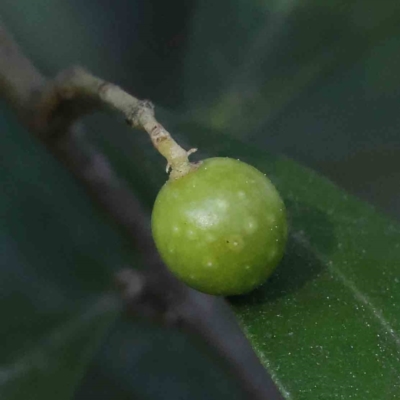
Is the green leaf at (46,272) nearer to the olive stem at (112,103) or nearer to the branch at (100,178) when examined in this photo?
the branch at (100,178)

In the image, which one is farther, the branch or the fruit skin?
the branch

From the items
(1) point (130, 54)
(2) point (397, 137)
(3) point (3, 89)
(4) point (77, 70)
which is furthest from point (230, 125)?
(4) point (77, 70)

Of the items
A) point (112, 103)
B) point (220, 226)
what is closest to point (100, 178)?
point (112, 103)

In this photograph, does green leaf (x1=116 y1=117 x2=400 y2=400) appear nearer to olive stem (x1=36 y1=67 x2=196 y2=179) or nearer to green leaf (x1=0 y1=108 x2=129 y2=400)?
olive stem (x1=36 y1=67 x2=196 y2=179)

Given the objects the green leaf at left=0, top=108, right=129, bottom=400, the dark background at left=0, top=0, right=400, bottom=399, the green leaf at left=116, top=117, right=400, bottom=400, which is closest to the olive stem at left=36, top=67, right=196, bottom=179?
the green leaf at left=116, top=117, right=400, bottom=400

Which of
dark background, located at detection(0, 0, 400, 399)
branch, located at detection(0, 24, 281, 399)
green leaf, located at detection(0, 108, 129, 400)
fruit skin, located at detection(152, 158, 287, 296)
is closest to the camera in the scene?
fruit skin, located at detection(152, 158, 287, 296)

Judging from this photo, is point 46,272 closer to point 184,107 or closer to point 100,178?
point 100,178
